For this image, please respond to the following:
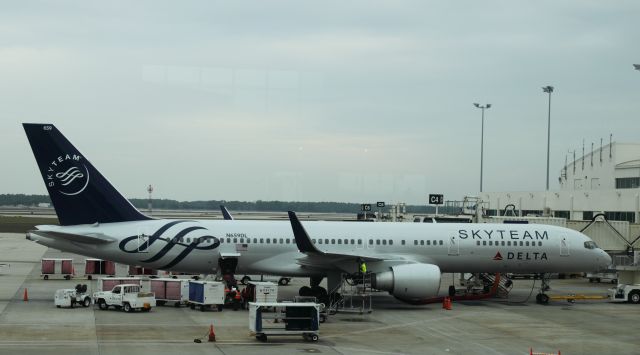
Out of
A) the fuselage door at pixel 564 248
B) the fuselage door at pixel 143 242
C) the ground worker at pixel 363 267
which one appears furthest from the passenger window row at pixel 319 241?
the fuselage door at pixel 564 248

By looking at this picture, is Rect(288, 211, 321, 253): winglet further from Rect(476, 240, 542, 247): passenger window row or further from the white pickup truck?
Rect(476, 240, 542, 247): passenger window row

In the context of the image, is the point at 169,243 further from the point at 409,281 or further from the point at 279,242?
the point at 409,281

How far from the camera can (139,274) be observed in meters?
48.2

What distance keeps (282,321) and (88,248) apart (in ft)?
36.9

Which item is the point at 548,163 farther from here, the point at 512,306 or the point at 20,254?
the point at 20,254

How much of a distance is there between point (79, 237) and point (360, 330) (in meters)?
12.5

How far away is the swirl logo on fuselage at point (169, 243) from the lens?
33875 millimetres

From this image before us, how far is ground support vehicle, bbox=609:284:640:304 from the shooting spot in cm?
3784

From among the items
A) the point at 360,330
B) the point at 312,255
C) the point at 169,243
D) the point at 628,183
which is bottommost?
the point at 360,330

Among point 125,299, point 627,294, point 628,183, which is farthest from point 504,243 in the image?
point 628,183

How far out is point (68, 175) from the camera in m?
33.6

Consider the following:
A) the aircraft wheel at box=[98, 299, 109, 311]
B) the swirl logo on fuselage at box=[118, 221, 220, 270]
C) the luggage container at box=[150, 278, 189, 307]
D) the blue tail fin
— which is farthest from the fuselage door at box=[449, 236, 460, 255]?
the aircraft wheel at box=[98, 299, 109, 311]

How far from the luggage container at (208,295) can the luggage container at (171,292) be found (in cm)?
121

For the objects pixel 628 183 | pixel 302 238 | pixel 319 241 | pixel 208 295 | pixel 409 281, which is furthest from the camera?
pixel 628 183
